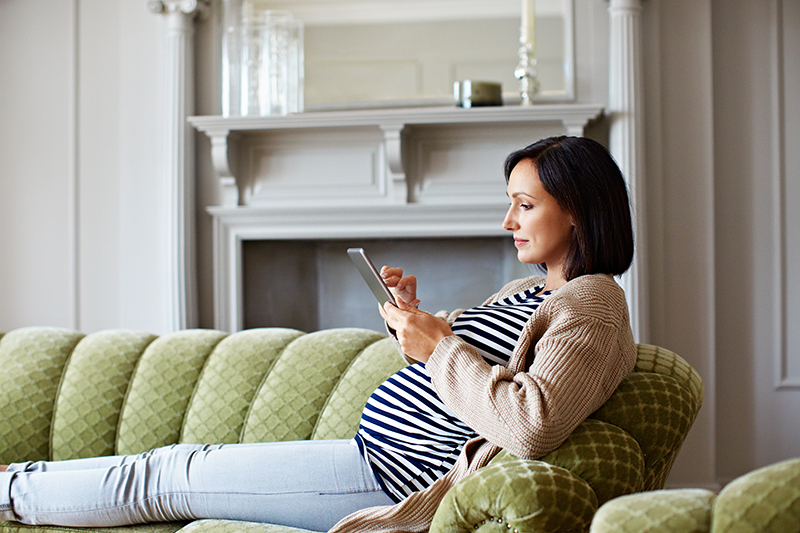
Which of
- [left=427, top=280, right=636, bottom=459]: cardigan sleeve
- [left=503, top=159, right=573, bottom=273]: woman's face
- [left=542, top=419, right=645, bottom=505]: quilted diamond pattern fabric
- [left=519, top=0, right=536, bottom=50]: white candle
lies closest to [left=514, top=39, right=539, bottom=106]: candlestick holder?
[left=519, top=0, right=536, bottom=50]: white candle

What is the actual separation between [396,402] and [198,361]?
30.3 inches

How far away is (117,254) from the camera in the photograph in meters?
2.78

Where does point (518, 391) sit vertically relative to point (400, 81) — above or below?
below

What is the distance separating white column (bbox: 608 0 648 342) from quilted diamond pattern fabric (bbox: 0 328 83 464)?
1778 millimetres

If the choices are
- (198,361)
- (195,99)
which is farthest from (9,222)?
(198,361)

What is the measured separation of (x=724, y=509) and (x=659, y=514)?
0.06 m

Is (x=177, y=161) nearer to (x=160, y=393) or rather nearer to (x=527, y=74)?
(x=160, y=393)

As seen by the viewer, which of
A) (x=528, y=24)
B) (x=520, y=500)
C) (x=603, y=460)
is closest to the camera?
(x=520, y=500)

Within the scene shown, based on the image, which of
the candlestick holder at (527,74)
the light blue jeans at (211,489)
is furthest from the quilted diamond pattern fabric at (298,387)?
the candlestick holder at (527,74)

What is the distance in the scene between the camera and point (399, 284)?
1492 mm

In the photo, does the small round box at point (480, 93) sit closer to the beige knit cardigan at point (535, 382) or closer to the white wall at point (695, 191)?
the white wall at point (695, 191)

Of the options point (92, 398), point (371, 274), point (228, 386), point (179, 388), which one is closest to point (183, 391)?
point (179, 388)

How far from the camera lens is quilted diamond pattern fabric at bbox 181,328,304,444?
170cm

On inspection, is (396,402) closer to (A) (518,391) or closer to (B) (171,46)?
(A) (518,391)
